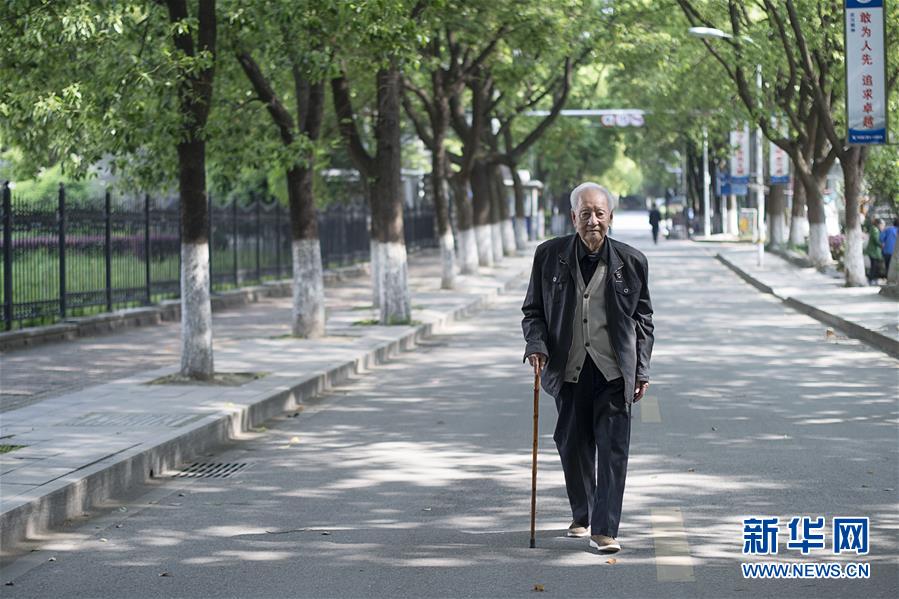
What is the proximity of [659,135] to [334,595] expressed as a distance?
61067 millimetres

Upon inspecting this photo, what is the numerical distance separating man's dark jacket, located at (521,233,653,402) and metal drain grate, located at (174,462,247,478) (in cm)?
368

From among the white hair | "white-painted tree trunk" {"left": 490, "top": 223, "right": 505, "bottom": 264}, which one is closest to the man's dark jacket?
the white hair

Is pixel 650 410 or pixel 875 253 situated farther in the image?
pixel 875 253

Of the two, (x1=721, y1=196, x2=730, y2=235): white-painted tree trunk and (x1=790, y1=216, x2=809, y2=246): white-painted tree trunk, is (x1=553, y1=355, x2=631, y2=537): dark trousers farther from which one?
(x1=721, y1=196, x2=730, y2=235): white-painted tree trunk

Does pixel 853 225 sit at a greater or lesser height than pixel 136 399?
greater

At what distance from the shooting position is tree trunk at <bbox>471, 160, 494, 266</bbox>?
4384cm

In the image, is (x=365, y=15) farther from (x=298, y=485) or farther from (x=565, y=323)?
(x=565, y=323)

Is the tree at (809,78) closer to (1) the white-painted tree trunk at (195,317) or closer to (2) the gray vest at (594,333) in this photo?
(1) the white-painted tree trunk at (195,317)

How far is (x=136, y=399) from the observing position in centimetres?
1350

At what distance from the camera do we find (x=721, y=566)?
7.06 metres

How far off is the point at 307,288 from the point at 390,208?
137 inches

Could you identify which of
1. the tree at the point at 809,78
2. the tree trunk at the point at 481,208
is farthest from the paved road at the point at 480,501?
the tree trunk at the point at 481,208

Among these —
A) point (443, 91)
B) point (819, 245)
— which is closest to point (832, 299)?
point (443, 91)

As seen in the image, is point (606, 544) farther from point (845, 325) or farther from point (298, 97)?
Result: point (845, 325)
